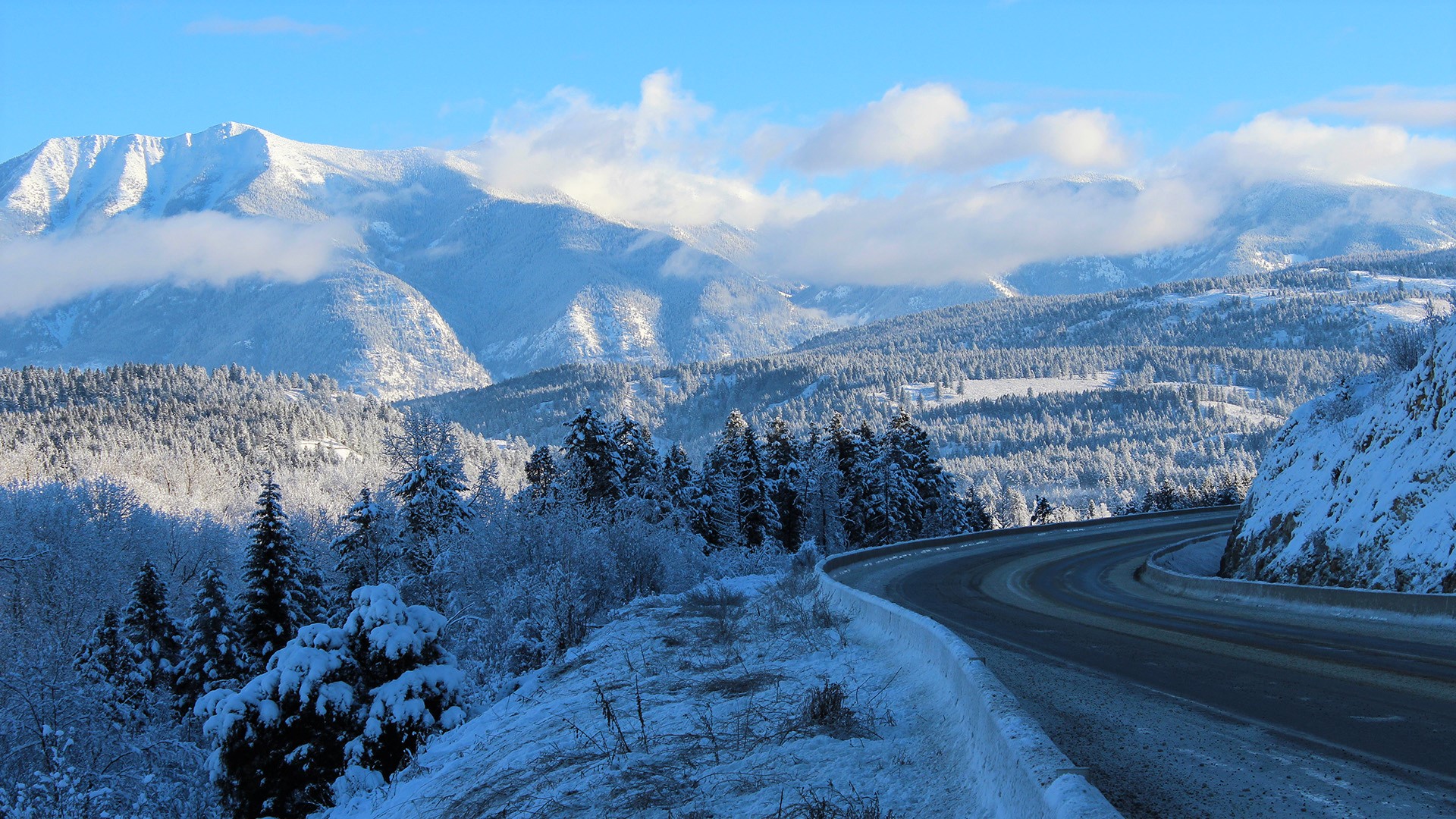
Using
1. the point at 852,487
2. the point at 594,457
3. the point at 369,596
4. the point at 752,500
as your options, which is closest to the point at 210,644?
the point at 594,457

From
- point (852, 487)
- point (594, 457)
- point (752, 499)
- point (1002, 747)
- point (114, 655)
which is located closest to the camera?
point (1002, 747)

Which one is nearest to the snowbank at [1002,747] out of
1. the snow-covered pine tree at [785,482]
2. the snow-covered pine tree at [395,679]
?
the snow-covered pine tree at [395,679]

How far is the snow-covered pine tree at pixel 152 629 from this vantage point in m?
34.5

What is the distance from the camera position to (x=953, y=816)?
5.75 metres

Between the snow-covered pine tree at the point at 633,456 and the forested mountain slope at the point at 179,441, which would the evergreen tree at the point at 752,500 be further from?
the forested mountain slope at the point at 179,441

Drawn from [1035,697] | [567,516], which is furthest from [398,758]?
[567,516]

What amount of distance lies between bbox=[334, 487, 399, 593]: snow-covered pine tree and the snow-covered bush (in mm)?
28040

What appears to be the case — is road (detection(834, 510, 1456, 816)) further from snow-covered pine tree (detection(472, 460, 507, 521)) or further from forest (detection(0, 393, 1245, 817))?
snow-covered pine tree (detection(472, 460, 507, 521))

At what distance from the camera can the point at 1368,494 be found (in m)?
17.8

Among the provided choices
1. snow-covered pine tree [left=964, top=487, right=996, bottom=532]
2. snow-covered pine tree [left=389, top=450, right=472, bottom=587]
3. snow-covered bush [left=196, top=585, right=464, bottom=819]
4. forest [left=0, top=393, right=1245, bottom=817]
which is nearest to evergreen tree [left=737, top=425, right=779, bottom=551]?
forest [left=0, top=393, right=1245, bottom=817]

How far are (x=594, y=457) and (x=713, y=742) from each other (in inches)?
1613

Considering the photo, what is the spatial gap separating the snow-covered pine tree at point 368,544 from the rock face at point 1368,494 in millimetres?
32053

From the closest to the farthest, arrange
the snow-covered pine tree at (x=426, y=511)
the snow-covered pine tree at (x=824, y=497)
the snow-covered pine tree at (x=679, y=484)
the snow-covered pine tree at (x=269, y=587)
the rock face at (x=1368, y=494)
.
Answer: the rock face at (x=1368, y=494) → the snow-covered pine tree at (x=269, y=587) → the snow-covered pine tree at (x=426, y=511) → the snow-covered pine tree at (x=679, y=484) → the snow-covered pine tree at (x=824, y=497)

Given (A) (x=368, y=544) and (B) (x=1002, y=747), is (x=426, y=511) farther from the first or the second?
(B) (x=1002, y=747)
